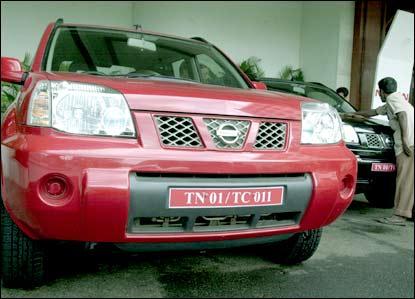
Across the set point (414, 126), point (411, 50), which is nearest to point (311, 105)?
point (414, 126)

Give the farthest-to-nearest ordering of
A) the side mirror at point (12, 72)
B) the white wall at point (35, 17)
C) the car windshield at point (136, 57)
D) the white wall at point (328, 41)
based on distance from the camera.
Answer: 1. the white wall at point (328, 41)
2. the white wall at point (35, 17)
3. the car windshield at point (136, 57)
4. the side mirror at point (12, 72)

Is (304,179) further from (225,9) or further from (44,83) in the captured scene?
(225,9)

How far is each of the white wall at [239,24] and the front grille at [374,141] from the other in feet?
19.5

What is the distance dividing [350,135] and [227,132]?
8.12 feet

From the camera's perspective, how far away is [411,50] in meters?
6.57

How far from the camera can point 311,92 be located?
221 inches

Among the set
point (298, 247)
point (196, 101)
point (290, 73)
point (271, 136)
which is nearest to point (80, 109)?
point (196, 101)

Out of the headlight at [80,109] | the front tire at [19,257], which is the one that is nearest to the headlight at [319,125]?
the headlight at [80,109]

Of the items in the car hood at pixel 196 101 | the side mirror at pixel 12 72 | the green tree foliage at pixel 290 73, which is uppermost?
the green tree foliage at pixel 290 73

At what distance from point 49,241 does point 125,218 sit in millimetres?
457

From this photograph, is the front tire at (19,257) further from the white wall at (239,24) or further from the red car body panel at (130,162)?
the white wall at (239,24)

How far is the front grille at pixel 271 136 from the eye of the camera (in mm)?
2165

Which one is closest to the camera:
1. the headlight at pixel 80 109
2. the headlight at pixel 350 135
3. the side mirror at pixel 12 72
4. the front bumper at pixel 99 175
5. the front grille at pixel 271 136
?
the front bumper at pixel 99 175

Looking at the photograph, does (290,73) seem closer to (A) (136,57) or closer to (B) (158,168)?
(A) (136,57)
